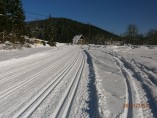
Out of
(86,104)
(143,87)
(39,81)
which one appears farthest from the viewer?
(39,81)

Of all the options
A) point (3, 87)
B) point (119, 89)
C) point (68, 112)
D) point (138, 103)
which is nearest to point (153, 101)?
point (138, 103)

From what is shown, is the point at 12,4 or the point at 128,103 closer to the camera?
the point at 128,103

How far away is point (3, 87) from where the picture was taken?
10.3 m

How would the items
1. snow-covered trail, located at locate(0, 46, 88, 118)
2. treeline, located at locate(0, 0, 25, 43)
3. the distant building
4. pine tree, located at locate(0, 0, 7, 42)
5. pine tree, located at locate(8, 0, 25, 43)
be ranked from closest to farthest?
snow-covered trail, located at locate(0, 46, 88, 118) < pine tree, located at locate(0, 0, 7, 42) < treeline, located at locate(0, 0, 25, 43) < pine tree, located at locate(8, 0, 25, 43) < the distant building

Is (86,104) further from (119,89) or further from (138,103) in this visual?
(119,89)

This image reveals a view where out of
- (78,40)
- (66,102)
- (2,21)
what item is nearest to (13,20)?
(2,21)

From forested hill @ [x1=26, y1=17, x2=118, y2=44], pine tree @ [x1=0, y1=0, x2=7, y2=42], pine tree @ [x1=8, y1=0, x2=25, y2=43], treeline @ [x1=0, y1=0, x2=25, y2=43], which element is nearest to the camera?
pine tree @ [x1=0, y1=0, x2=7, y2=42]

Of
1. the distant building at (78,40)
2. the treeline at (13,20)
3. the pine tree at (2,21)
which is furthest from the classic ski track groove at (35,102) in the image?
the distant building at (78,40)

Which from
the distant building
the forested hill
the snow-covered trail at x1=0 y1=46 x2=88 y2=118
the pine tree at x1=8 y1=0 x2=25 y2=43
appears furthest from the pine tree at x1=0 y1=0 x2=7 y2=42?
the distant building

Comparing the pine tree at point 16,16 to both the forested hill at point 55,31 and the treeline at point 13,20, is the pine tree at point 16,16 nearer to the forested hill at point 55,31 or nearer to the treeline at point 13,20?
the treeline at point 13,20

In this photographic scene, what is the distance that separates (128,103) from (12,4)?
51.7 meters

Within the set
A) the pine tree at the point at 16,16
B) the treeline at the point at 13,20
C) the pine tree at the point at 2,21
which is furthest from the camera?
the pine tree at the point at 16,16

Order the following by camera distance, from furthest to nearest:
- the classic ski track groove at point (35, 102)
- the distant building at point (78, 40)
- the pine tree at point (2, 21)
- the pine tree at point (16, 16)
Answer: the distant building at point (78, 40)
the pine tree at point (16, 16)
the pine tree at point (2, 21)
the classic ski track groove at point (35, 102)

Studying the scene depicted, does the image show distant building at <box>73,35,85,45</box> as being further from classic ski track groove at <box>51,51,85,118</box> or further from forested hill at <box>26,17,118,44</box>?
classic ski track groove at <box>51,51,85,118</box>
